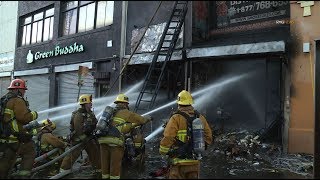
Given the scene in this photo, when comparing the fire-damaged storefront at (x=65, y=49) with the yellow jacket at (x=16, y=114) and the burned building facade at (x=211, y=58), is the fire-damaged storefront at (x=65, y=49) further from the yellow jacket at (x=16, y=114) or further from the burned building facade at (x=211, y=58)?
the yellow jacket at (x=16, y=114)

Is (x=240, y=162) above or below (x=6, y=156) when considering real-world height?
Answer: below

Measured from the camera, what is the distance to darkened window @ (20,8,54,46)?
64.1 ft

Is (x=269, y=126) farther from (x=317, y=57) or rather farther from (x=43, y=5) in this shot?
(x=43, y=5)

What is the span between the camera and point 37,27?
813 inches

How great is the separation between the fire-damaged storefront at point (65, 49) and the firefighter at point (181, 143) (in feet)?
28.4

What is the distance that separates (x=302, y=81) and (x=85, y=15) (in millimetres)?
10913

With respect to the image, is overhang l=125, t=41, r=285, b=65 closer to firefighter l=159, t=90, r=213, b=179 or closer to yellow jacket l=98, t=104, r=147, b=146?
yellow jacket l=98, t=104, r=147, b=146

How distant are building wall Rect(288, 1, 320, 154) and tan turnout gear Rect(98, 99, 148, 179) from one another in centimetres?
465

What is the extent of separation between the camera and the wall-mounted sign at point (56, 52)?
54.7 ft

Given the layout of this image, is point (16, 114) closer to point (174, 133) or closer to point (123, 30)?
point (174, 133)

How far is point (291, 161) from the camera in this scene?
8.53 metres

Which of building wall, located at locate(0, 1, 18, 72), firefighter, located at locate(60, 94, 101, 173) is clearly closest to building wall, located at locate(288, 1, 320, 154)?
firefighter, located at locate(60, 94, 101, 173)

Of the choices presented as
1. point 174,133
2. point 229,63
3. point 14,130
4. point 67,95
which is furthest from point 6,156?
point 67,95

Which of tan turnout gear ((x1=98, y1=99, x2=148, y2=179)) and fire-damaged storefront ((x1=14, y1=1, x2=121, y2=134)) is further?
fire-damaged storefront ((x1=14, y1=1, x2=121, y2=134))
